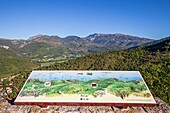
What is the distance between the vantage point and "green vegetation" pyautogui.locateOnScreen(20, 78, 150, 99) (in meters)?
11.1

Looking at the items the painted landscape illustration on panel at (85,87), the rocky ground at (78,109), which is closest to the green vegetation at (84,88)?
the painted landscape illustration on panel at (85,87)

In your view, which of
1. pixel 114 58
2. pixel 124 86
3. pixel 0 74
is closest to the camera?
pixel 124 86

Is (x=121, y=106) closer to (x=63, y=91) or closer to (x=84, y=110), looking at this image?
(x=84, y=110)

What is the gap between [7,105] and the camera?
1225 cm

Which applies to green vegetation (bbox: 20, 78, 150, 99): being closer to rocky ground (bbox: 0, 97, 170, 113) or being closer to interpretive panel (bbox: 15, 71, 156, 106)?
interpretive panel (bbox: 15, 71, 156, 106)

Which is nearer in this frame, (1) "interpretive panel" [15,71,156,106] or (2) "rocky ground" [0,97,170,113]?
(1) "interpretive panel" [15,71,156,106]

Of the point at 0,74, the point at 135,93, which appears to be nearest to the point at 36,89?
the point at 135,93

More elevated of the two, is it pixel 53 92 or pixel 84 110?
pixel 53 92

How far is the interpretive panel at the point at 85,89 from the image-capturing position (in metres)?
10.6

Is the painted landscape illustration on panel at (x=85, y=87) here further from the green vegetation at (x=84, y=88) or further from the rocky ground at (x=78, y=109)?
the rocky ground at (x=78, y=109)

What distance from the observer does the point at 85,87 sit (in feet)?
38.4

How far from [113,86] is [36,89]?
4358mm

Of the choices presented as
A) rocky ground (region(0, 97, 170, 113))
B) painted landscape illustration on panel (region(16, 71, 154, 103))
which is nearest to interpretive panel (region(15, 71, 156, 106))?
painted landscape illustration on panel (region(16, 71, 154, 103))

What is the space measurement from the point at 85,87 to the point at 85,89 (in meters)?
0.21
